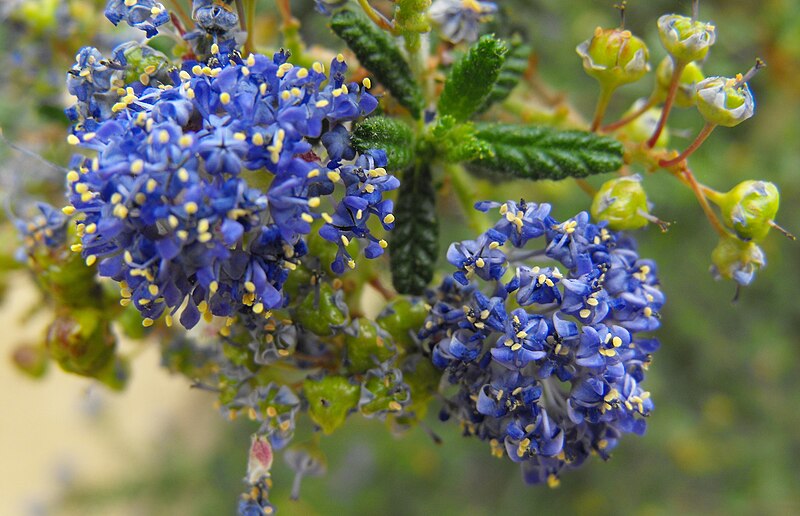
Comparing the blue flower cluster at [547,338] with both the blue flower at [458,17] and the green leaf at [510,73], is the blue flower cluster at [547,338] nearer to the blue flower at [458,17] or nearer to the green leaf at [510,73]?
the green leaf at [510,73]

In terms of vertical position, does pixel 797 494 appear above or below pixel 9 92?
below

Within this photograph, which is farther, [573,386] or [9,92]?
[9,92]

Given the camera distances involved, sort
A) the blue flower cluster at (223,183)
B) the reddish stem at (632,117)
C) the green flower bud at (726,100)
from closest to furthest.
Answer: the blue flower cluster at (223,183) < the green flower bud at (726,100) < the reddish stem at (632,117)

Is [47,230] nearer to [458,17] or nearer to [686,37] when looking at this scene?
[458,17]

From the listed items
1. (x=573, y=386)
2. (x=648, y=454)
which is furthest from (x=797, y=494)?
(x=573, y=386)

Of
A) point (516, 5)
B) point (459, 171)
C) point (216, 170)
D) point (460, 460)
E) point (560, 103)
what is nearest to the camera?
point (216, 170)

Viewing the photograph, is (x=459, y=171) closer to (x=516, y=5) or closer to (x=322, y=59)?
(x=322, y=59)

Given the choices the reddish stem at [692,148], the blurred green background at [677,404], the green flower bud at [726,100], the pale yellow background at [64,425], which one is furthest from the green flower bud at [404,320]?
the pale yellow background at [64,425]
